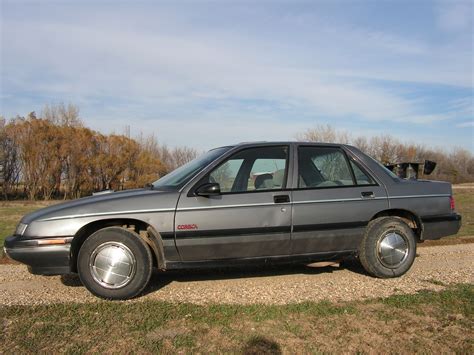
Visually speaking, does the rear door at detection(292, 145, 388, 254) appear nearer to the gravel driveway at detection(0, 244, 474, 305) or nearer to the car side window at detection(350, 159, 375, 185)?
the car side window at detection(350, 159, 375, 185)

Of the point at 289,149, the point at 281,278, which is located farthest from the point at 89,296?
the point at 289,149

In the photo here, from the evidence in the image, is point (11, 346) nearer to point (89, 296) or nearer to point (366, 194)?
point (89, 296)

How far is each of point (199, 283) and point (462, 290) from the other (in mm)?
3025

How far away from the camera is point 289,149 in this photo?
17.3ft

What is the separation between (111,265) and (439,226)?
13.6 ft

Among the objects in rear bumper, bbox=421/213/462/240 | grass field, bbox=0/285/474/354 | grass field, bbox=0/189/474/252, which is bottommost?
grass field, bbox=0/189/474/252

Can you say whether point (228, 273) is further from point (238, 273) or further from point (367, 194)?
point (367, 194)

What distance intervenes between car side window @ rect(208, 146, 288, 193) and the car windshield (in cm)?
20

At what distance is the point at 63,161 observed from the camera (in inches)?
1446

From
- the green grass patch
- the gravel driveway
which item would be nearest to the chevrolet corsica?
the gravel driveway

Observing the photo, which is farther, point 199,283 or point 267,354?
point 199,283

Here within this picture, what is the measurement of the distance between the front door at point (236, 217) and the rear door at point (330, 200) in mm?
201

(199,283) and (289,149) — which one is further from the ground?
(289,149)

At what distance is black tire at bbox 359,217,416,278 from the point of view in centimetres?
521
